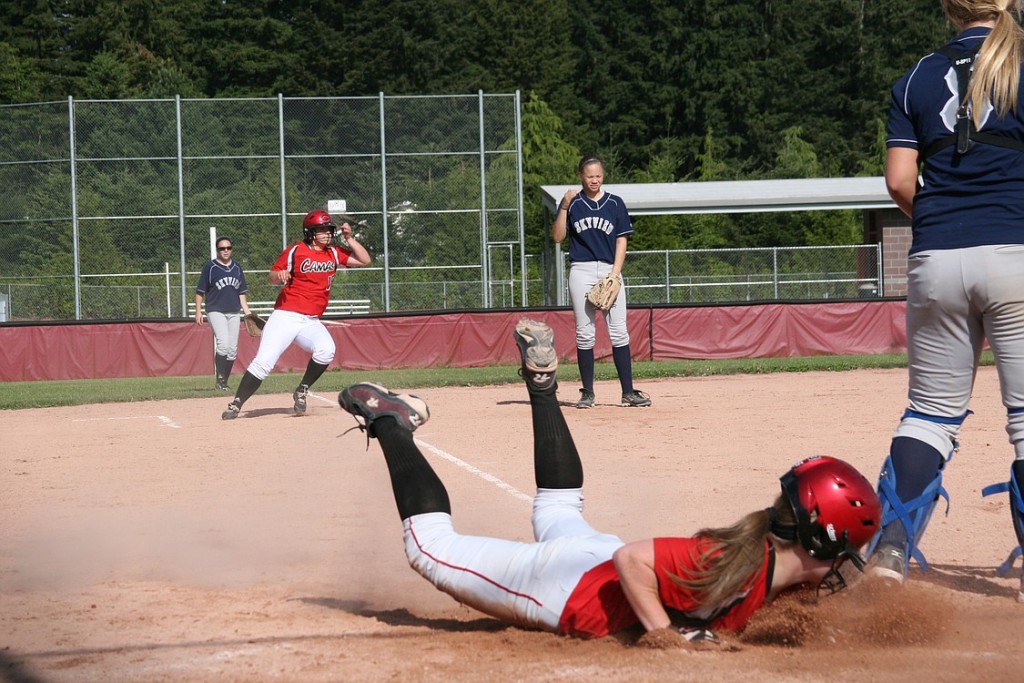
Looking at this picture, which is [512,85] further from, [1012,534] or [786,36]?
[1012,534]

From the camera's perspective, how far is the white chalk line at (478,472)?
20.9 ft

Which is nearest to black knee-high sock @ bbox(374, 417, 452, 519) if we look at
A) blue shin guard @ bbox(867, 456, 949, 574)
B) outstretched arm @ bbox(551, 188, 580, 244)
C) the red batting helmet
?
the red batting helmet

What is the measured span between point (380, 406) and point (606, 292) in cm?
631

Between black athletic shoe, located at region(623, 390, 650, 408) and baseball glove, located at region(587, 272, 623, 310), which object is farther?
black athletic shoe, located at region(623, 390, 650, 408)

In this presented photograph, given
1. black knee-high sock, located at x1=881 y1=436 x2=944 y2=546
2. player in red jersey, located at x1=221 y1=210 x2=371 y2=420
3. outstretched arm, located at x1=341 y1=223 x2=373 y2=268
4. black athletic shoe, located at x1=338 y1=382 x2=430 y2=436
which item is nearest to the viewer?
black knee-high sock, located at x1=881 y1=436 x2=944 y2=546

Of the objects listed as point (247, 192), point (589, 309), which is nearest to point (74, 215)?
point (247, 192)

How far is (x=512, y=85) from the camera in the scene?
57906 mm

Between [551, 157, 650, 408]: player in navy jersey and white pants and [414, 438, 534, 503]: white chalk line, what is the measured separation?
8.68 ft

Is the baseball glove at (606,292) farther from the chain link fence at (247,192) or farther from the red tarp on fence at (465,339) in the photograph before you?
the chain link fence at (247,192)

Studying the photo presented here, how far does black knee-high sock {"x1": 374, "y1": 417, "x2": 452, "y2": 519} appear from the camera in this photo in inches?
165

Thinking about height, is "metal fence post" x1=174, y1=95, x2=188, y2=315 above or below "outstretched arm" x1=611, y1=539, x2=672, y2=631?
above

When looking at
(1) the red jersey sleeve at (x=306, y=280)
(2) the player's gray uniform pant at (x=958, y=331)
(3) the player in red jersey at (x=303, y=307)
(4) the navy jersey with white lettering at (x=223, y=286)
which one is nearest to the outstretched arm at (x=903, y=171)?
(2) the player's gray uniform pant at (x=958, y=331)

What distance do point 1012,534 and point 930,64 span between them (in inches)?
92.7

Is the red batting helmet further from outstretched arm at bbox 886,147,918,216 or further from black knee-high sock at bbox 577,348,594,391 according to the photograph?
black knee-high sock at bbox 577,348,594,391
